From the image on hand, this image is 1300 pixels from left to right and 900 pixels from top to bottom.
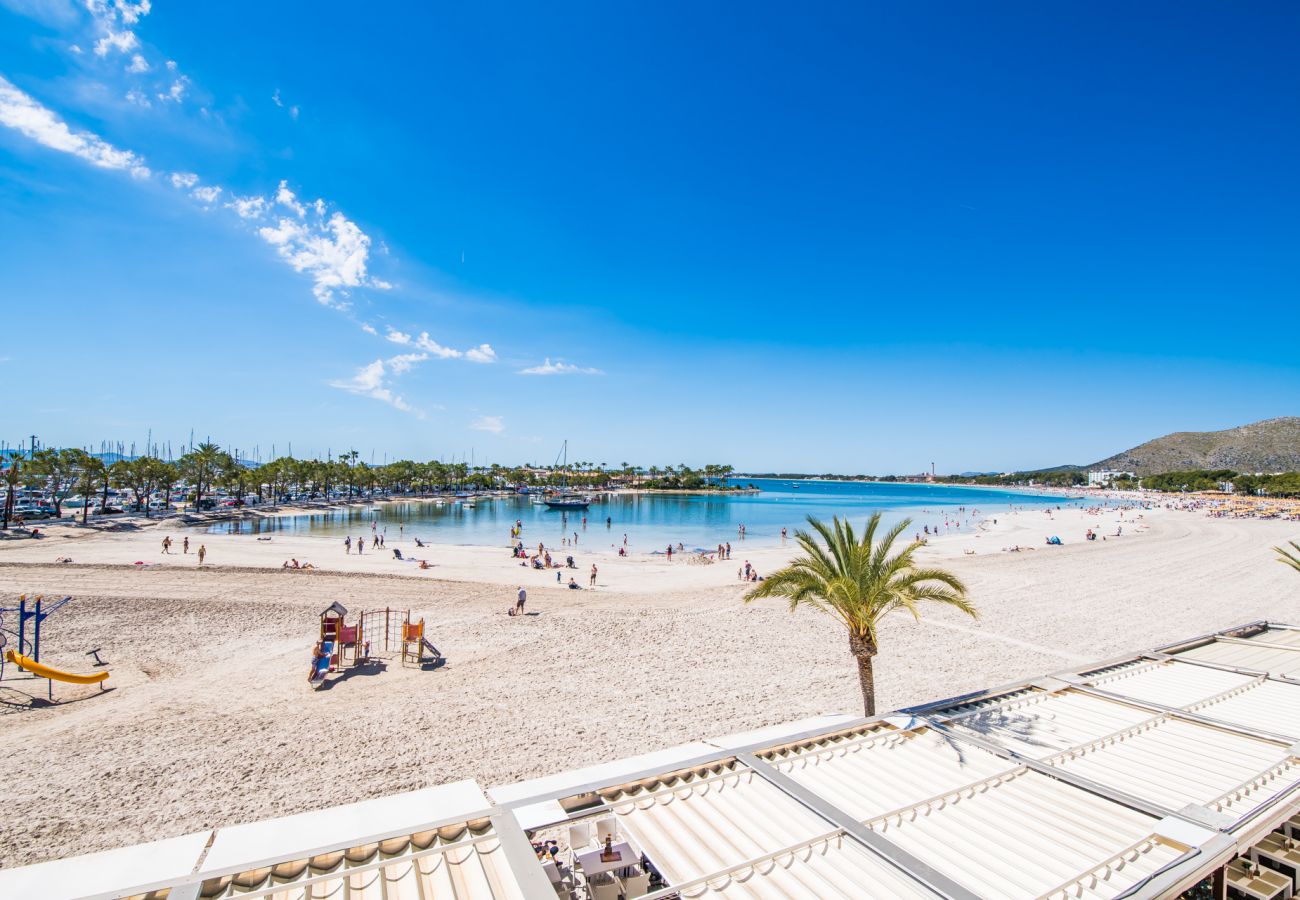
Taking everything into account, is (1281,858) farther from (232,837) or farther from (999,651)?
(999,651)

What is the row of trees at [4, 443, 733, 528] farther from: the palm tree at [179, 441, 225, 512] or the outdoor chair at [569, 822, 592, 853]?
the outdoor chair at [569, 822, 592, 853]

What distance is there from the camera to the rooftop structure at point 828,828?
13.6ft

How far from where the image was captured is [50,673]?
11961 millimetres

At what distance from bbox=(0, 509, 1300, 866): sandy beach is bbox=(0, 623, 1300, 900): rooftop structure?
409 cm

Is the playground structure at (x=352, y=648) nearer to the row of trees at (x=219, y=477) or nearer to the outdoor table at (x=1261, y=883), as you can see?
the outdoor table at (x=1261, y=883)

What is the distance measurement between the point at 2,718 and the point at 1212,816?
60.8ft

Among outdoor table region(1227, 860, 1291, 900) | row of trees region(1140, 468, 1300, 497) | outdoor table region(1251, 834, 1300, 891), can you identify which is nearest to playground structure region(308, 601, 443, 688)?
outdoor table region(1227, 860, 1291, 900)

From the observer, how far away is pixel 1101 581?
26609 millimetres

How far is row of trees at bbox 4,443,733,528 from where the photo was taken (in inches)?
1957

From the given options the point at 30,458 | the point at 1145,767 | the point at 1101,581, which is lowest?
the point at 1101,581

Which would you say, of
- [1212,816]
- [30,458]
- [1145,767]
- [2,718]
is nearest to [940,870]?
[1212,816]

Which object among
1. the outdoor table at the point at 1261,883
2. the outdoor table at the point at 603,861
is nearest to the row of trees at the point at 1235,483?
the outdoor table at the point at 1261,883

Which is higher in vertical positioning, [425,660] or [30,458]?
[30,458]

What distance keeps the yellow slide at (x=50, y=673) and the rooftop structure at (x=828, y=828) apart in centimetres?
1133
